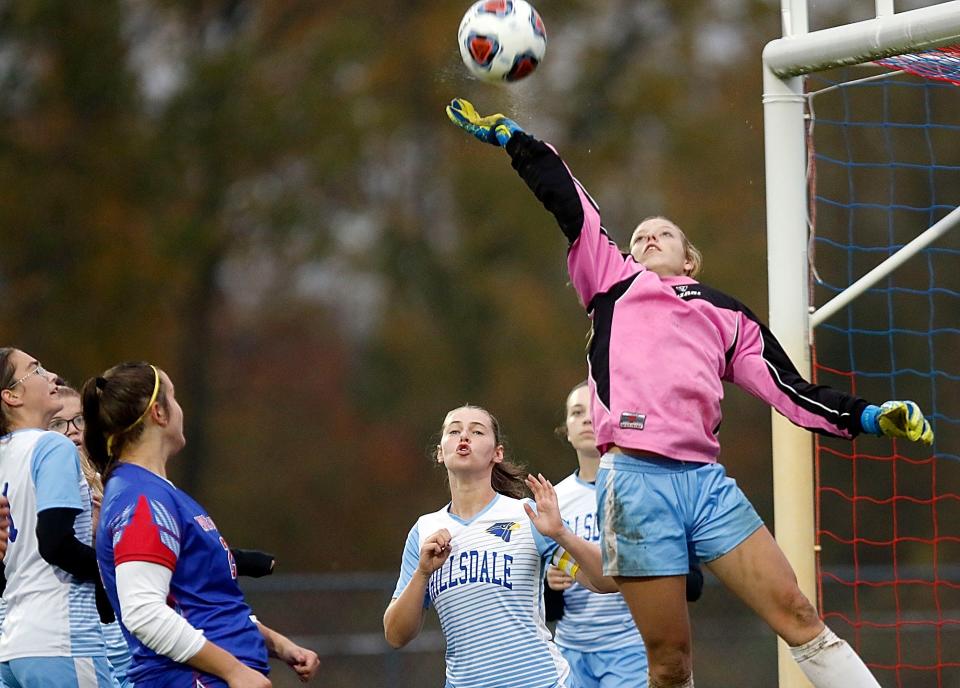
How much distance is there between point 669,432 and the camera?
4008mm

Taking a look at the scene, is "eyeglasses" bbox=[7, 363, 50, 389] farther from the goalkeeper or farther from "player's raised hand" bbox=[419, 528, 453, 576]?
the goalkeeper

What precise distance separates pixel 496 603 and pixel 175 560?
1177mm

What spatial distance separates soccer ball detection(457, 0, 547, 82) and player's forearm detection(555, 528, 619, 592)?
141 cm

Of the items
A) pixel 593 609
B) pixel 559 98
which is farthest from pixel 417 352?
pixel 593 609

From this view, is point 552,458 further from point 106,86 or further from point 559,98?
point 106,86

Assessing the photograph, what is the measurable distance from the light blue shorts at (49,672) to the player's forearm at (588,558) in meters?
1.43

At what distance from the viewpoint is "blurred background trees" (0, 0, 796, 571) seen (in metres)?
18.4

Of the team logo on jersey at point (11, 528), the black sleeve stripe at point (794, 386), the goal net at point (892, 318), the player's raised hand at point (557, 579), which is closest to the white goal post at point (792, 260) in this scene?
the player's raised hand at point (557, 579)

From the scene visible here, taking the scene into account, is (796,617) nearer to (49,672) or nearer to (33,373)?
(49,672)

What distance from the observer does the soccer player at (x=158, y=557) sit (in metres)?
3.52

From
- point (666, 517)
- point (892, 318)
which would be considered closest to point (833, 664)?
point (666, 517)

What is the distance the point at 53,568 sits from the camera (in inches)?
170

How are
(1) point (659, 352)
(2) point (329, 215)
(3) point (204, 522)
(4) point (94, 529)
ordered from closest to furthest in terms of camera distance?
1. (3) point (204, 522)
2. (1) point (659, 352)
3. (4) point (94, 529)
4. (2) point (329, 215)

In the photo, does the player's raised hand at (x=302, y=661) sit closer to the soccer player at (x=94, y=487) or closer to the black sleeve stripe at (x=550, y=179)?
the soccer player at (x=94, y=487)
